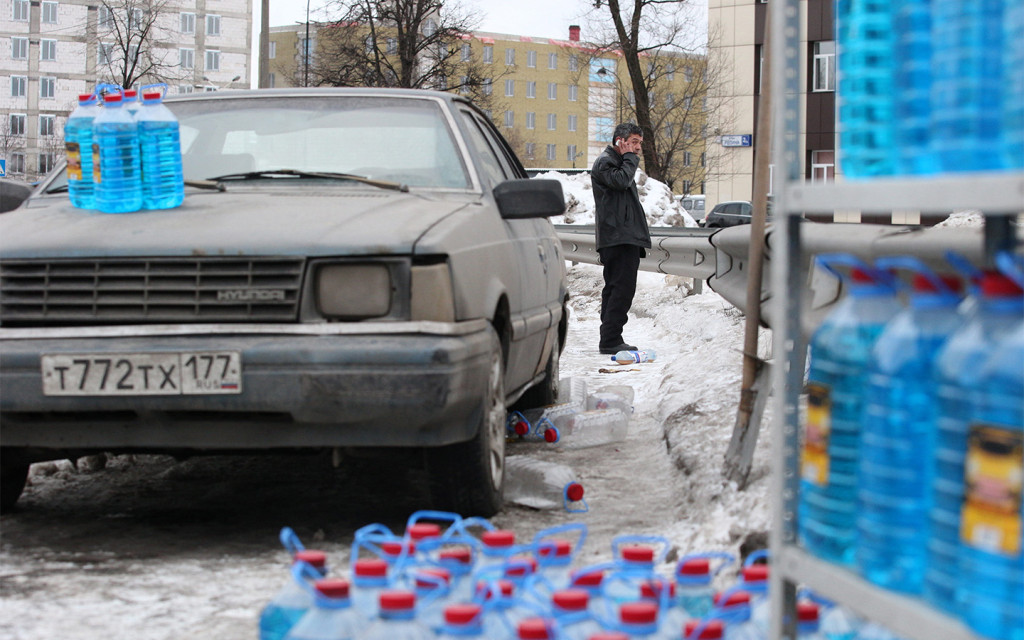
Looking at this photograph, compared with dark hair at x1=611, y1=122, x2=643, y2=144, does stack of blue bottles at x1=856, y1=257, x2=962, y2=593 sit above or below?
below

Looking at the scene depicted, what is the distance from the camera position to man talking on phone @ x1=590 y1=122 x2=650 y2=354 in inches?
376

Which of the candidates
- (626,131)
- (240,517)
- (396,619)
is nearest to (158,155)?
(240,517)

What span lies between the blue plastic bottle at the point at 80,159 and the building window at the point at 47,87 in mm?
80170

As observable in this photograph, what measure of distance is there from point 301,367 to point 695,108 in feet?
→ 154

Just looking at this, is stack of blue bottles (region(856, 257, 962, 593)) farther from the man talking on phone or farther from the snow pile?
the snow pile

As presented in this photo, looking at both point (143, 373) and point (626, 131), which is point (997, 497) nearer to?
point (143, 373)

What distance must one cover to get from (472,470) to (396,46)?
37.3m

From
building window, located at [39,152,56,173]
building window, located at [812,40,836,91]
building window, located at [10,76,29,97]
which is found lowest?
building window, located at [39,152,56,173]

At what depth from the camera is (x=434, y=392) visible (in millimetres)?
3797

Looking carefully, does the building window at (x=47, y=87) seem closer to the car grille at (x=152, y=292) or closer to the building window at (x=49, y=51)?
the building window at (x=49, y=51)

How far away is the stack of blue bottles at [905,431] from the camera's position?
2049 mm

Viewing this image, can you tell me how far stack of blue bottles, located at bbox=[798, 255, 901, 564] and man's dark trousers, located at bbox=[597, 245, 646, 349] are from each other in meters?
7.56

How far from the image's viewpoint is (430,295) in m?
3.92

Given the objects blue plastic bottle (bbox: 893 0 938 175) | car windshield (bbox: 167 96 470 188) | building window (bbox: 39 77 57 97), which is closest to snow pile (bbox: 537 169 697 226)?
car windshield (bbox: 167 96 470 188)
